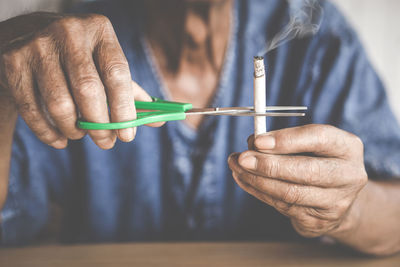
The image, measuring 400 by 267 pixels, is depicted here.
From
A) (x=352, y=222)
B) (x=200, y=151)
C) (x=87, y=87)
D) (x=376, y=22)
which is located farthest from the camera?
(x=376, y=22)

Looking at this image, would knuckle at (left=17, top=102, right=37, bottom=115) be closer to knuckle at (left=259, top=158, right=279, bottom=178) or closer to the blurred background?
knuckle at (left=259, top=158, right=279, bottom=178)

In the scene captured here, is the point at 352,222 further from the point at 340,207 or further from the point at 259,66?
the point at 259,66

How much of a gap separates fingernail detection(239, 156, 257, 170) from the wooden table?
0.29 metres

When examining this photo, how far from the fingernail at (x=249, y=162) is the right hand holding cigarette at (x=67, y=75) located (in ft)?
0.52

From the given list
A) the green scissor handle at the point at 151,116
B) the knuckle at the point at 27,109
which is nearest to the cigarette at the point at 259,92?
the green scissor handle at the point at 151,116

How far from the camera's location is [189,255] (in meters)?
0.66

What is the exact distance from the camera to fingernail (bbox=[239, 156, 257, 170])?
1.43 ft

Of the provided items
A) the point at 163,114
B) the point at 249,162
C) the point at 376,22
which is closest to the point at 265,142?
the point at 249,162

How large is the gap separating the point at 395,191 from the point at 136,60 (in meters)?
0.75

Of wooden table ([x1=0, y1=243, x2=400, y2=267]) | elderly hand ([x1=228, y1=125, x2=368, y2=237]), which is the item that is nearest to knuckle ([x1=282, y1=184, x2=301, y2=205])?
elderly hand ([x1=228, y1=125, x2=368, y2=237])

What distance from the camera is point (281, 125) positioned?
0.92 metres

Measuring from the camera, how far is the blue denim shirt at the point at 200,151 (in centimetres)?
91

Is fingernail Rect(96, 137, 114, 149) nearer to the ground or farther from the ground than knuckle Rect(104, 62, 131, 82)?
nearer to the ground

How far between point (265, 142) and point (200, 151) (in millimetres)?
491
